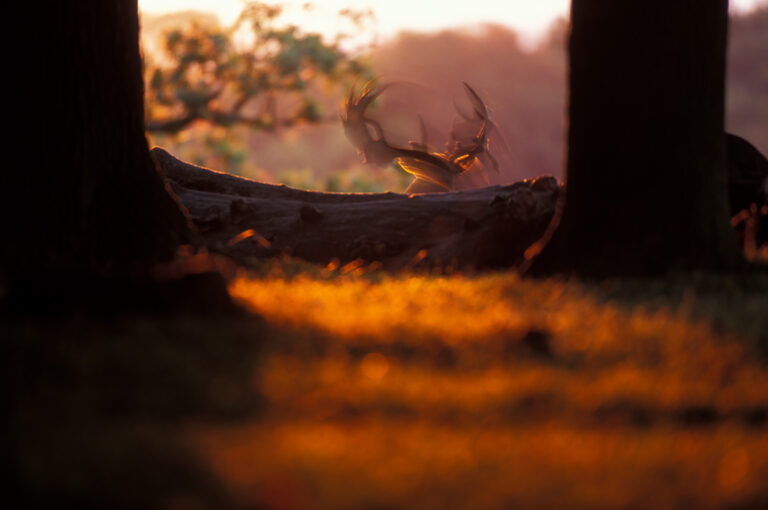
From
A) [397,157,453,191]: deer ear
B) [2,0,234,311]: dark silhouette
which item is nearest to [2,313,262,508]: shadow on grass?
[2,0,234,311]: dark silhouette

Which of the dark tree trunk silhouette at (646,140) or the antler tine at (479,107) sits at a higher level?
the antler tine at (479,107)

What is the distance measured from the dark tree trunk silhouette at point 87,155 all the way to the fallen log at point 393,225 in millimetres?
1895

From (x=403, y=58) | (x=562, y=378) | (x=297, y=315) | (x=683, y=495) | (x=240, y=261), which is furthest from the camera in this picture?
(x=403, y=58)

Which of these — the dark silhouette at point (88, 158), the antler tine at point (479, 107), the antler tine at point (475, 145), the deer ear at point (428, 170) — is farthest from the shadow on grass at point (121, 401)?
the antler tine at point (475, 145)

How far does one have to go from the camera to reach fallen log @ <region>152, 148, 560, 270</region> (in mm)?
8664

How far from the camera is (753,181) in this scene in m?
8.84

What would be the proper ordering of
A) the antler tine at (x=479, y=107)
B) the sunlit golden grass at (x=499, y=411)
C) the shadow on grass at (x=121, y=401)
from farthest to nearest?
1. the antler tine at (x=479, y=107)
2. the sunlit golden grass at (x=499, y=411)
3. the shadow on grass at (x=121, y=401)

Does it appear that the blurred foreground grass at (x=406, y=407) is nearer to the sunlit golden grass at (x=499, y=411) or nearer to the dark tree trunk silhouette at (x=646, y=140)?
the sunlit golden grass at (x=499, y=411)

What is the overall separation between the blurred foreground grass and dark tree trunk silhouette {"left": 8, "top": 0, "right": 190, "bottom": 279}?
129cm

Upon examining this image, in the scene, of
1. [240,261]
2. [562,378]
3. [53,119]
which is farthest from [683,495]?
[240,261]

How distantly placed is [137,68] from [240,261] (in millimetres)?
1760

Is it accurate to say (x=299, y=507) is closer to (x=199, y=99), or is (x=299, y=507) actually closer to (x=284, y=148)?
(x=199, y=99)

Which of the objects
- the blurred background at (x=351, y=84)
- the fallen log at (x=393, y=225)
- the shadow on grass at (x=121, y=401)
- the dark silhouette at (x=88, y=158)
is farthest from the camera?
the blurred background at (x=351, y=84)

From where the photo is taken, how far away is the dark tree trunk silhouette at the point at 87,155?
5898 millimetres
